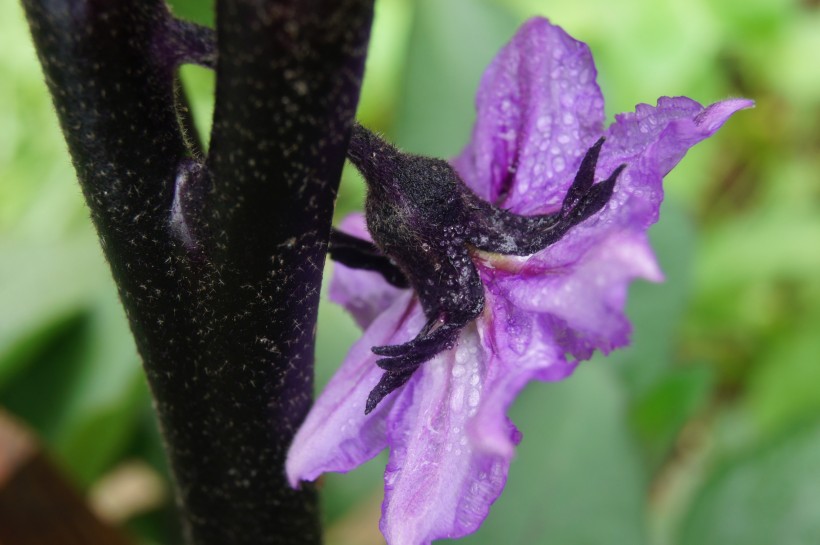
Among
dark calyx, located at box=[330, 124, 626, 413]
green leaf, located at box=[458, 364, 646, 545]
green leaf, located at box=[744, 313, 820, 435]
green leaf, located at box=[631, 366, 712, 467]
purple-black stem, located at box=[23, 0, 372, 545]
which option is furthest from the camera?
green leaf, located at box=[744, 313, 820, 435]

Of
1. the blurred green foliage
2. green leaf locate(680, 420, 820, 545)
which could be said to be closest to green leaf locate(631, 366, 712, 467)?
the blurred green foliage

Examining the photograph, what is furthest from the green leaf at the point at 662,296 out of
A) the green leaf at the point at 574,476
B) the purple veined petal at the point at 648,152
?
the purple veined petal at the point at 648,152

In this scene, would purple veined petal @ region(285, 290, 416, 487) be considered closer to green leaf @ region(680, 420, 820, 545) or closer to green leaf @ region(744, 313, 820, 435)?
green leaf @ region(680, 420, 820, 545)

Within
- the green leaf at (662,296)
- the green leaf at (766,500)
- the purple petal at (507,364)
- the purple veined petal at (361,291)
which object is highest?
the purple petal at (507,364)

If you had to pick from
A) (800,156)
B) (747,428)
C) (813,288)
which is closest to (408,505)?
(747,428)

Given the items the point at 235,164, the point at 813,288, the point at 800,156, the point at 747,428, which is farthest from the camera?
the point at 800,156

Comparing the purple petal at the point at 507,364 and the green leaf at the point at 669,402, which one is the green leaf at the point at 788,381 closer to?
the green leaf at the point at 669,402

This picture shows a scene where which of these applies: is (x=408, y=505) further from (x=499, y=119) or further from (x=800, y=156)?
(x=800, y=156)

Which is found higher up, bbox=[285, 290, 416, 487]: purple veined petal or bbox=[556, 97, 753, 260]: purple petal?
bbox=[556, 97, 753, 260]: purple petal
